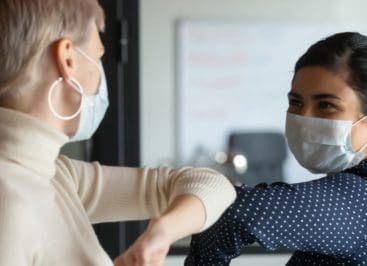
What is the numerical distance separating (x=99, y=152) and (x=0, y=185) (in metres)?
1.73

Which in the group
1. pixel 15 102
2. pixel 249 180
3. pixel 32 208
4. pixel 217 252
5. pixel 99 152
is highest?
pixel 15 102

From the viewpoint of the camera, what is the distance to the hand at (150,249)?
70 cm

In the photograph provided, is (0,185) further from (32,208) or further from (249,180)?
(249,180)

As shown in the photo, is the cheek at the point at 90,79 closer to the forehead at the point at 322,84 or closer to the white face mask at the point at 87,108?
the white face mask at the point at 87,108

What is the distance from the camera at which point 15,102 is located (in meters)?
0.81

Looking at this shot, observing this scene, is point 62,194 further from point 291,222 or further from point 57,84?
point 291,222

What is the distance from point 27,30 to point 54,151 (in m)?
0.16

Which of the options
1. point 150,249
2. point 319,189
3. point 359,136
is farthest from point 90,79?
point 359,136

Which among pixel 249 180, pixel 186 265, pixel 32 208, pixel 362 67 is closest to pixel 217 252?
pixel 186 265

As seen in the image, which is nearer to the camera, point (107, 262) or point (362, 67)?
point (107, 262)

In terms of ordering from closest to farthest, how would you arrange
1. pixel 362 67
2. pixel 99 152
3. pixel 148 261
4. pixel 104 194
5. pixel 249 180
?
pixel 148 261
pixel 104 194
pixel 362 67
pixel 99 152
pixel 249 180

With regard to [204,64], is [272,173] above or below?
below

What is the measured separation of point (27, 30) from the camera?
2.55 ft

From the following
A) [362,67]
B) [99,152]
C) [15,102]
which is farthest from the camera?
[99,152]
